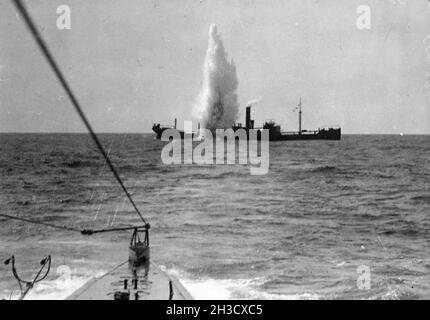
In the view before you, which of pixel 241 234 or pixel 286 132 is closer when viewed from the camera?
pixel 241 234

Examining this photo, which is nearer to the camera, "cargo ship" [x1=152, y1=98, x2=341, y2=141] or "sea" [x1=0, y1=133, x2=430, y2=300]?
"sea" [x1=0, y1=133, x2=430, y2=300]

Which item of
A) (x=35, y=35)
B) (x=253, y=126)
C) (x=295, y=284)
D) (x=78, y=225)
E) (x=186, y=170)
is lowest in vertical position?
(x=295, y=284)

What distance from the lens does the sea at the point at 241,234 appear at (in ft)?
57.5

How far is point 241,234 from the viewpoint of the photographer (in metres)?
23.9

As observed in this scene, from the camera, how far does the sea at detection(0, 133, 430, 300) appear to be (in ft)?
57.5

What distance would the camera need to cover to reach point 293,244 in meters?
22.1

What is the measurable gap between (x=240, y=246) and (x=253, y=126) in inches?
3620

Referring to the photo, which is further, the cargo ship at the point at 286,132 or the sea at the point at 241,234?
the cargo ship at the point at 286,132

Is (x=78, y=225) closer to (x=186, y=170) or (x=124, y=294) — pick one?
(x=124, y=294)

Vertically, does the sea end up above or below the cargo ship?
below

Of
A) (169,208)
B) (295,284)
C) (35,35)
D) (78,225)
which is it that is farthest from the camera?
(169,208)

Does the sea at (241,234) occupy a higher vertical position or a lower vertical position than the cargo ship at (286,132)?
lower
